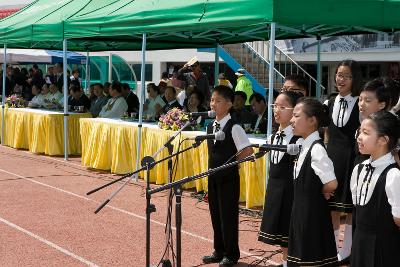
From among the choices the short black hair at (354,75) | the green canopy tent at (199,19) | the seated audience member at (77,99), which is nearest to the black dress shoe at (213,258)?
the short black hair at (354,75)

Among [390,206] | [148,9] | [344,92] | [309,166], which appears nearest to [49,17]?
[148,9]

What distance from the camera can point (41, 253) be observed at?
21.3ft

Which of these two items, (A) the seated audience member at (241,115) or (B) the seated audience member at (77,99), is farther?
(B) the seated audience member at (77,99)

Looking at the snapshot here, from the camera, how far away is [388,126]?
13.6ft

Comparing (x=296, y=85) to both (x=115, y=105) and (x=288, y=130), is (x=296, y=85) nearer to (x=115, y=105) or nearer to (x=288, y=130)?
(x=288, y=130)

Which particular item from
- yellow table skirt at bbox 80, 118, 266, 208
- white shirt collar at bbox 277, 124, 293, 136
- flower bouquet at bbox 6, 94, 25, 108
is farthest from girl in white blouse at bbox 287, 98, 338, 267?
flower bouquet at bbox 6, 94, 25, 108

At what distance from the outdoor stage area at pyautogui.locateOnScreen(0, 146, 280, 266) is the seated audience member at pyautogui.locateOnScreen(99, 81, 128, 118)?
1807 millimetres

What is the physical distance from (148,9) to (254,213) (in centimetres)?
348

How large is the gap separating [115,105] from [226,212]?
7147mm

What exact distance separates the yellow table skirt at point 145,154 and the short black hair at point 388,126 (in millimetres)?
4123

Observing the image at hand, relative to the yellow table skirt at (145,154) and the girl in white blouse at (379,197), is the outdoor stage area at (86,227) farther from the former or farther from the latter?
the girl in white blouse at (379,197)

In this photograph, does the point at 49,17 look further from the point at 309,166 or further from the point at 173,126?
the point at 309,166

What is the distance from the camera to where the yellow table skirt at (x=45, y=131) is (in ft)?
44.3

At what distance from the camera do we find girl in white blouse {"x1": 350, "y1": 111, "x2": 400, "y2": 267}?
4.13 m
